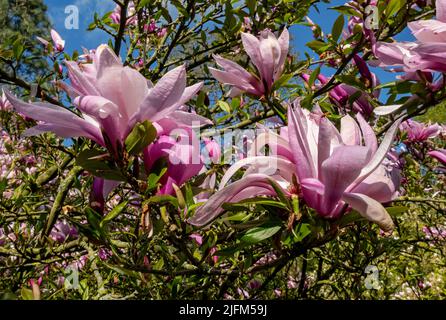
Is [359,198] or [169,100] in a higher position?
[169,100]

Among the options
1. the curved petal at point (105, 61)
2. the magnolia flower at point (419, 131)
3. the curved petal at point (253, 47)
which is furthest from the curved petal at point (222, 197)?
the magnolia flower at point (419, 131)

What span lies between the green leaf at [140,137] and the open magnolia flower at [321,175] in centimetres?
14

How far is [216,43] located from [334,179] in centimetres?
182

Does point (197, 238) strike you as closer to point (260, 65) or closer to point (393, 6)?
point (260, 65)

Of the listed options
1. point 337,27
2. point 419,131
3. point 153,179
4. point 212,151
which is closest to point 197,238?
point 212,151

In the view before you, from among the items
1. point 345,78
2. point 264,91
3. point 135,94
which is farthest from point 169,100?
point 345,78

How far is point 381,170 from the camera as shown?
25.7 inches

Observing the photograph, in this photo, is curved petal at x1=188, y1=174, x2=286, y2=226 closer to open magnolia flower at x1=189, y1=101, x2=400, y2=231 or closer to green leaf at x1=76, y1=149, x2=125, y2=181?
open magnolia flower at x1=189, y1=101, x2=400, y2=231

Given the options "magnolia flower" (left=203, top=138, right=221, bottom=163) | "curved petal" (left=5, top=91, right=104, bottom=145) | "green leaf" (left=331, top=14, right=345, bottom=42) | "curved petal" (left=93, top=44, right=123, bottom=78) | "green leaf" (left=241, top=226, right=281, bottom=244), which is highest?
"green leaf" (left=331, top=14, right=345, bottom=42)

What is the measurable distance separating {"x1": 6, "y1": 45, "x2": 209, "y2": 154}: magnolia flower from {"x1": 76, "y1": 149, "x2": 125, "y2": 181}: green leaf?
0.03 metres

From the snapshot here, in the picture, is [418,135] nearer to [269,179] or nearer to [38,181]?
[269,179]

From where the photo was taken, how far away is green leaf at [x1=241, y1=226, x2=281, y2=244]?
64cm

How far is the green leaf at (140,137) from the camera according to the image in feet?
2.10

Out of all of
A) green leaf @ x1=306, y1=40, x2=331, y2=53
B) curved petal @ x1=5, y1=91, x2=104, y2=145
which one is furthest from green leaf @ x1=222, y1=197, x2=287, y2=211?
green leaf @ x1=306, y1=40, x2=331, y2=53
